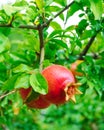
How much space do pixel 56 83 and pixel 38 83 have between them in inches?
2.3

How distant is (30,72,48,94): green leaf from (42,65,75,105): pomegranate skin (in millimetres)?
15

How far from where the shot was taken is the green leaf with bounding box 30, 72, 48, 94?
4.52ft

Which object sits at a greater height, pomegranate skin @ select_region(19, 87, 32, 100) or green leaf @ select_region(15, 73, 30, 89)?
green leaf @ select_region(15, 73, 30, 89)

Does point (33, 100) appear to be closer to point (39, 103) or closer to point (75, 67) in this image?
point (39, 103)

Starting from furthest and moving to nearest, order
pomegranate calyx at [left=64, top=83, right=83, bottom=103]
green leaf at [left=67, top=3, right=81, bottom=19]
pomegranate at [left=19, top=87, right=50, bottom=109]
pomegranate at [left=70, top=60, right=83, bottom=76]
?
pomegranate at [left=70, top=60, right=83, bottom=76]
green leaf at [left=67, top=3, right=81, bottom=19]
pomegranate at [left=19, top=87, right=50, bottom=109]
pomegranate calyx at [left=64, top=83, right=83, bottom=103]

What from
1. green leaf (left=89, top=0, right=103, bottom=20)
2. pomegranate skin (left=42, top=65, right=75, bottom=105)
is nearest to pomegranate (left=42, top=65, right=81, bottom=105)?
pomegranate skin (left=42, top=65, right=75, bottom=105)

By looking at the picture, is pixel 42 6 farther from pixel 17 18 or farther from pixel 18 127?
pixel 18 127

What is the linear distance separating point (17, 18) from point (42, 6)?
3.7 inches

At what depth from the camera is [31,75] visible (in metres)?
1.45

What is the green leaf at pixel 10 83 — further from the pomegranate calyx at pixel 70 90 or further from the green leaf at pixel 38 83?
the pomegranate calyx at pixel 70 90

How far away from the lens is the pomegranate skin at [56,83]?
1.38 m

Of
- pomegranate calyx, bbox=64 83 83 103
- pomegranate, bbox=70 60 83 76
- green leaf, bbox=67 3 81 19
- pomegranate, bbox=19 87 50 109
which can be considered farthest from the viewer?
pomegranate, bbox=70 60 83 76

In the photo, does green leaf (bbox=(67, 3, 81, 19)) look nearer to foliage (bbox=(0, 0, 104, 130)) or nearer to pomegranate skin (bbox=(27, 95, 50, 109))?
foliage (bbox=(0, 0, 104, 130))

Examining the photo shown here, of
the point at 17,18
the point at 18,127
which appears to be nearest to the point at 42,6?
the point at 17,18
